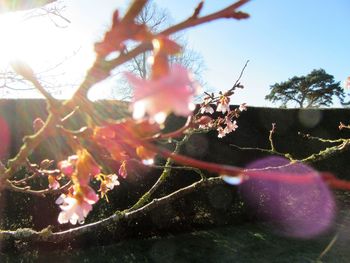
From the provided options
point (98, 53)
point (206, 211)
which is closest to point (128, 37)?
point (98, 53)

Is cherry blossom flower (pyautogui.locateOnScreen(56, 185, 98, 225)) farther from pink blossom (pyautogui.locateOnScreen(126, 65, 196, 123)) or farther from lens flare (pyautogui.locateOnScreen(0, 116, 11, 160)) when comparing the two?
lens flare (pyautogui.locateOnScreen(0, 116, 11, 160))

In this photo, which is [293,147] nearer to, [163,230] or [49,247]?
[163,230]

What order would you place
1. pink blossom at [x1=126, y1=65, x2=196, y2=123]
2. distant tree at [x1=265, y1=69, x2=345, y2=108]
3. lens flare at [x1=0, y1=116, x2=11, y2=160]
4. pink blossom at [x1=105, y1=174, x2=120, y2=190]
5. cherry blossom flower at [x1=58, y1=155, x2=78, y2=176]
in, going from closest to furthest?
1. pink blossom at [x1=126, y1=65, x2=196, y2=123]
2. cherry blossom flower at [x1=58, y1=155, x2=78, y2=176]
3. pink blossom at [x1=105, y1=174, x2=120, y2=190]
4. lens flare at [x1=0, y1=116, x2=11, y2=160]
5. distant tree at [x1=265, y1=69, x2=345, y2=108]

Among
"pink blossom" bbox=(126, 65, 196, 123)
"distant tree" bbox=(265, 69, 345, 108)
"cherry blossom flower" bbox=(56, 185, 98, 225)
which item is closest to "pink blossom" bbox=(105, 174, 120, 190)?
"cherry blossom flower" bbox=(56, 185, 98, 225)

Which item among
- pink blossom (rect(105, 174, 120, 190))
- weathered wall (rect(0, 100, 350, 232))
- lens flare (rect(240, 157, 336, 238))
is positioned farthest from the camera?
lens flare (rect(240, 157, 336, 238))

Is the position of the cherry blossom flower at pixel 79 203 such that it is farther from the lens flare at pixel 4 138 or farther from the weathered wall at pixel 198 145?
the lens flare at pixel 4 138
